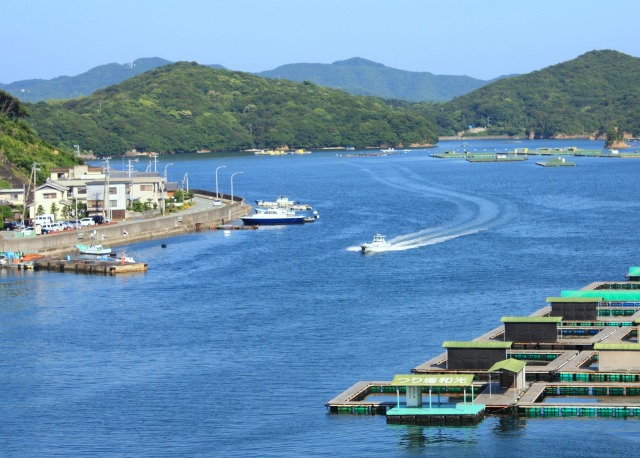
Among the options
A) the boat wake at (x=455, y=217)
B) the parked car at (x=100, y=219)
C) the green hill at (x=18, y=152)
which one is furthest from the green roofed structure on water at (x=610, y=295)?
the green hill at (x=18, y=152)

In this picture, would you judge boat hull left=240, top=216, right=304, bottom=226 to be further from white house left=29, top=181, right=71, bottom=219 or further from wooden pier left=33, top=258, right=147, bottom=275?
wooden pier left=33, top=258, right=147, bottom=275

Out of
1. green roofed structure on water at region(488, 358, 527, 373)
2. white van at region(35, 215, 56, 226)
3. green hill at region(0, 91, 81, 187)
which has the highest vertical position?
green hill at region(0, 91, 81, 187)

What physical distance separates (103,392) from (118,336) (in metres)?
7.11

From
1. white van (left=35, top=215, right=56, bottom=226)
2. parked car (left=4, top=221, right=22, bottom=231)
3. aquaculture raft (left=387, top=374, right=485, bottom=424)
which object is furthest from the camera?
white van (left=35, top=215, right=56, bottom=226)

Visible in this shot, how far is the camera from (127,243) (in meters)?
61.4

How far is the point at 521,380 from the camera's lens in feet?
93.0

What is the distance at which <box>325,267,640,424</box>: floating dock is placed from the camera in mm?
26797

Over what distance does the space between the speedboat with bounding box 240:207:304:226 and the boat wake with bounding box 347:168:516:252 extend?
9181 millimetres

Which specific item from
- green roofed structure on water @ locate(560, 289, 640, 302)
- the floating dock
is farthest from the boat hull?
the floating dock

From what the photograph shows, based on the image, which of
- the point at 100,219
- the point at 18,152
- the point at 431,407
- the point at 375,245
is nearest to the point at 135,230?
the point at 100,219

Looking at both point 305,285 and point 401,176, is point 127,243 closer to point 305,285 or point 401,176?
point 305,285

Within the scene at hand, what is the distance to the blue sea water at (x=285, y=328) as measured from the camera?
26016 mm

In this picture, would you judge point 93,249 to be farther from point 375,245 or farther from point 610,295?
point 610,295

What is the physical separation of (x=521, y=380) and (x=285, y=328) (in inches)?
431
